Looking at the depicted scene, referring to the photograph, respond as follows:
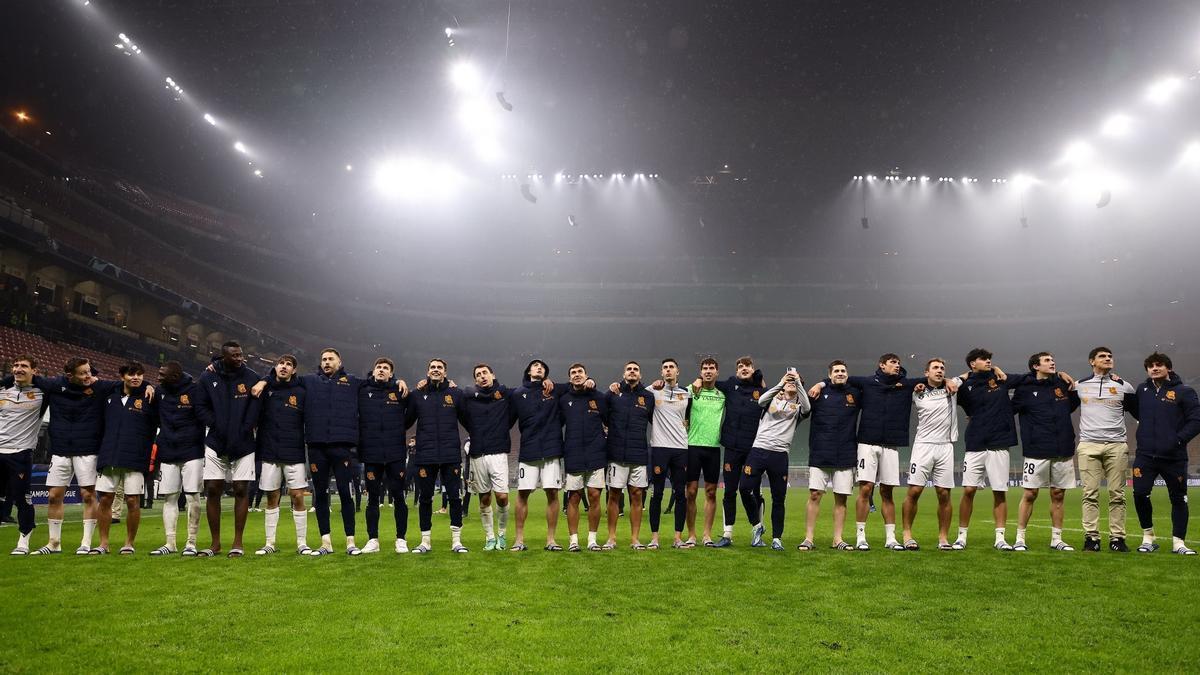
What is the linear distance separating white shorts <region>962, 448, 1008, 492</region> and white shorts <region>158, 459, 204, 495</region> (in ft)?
30.6

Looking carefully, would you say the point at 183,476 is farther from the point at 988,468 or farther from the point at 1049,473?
the point at 1049,473

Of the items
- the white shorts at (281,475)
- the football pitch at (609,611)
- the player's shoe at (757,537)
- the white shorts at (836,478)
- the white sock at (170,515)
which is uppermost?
the white shorts at (281,475)

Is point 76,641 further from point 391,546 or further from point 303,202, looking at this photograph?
point 303,202

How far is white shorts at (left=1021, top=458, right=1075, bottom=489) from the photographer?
374 inches

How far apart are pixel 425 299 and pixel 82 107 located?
23.8m

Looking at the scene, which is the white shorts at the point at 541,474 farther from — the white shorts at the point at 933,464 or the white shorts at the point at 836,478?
the white shorts at the point at 933,464

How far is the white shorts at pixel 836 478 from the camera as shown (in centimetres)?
942

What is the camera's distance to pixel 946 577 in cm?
724

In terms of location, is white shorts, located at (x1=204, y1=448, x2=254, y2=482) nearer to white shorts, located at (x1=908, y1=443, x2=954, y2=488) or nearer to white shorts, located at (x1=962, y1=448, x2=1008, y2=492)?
white shorts, located at (x1=908, y1=443, x2=954, y2=488)

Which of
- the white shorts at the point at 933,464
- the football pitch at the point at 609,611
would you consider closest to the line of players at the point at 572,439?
the white shorts at the point at 933,464

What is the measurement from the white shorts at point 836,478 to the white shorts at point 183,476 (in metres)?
7.42

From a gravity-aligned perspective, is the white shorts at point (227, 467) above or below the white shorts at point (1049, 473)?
above

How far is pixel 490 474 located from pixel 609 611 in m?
4.12

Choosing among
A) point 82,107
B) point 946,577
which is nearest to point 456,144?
point 82,107
